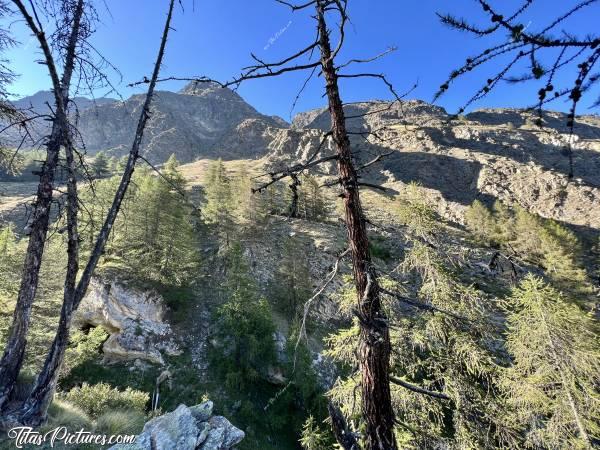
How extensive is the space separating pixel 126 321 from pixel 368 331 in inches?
897

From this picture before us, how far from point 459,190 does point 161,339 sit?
86.0 meters

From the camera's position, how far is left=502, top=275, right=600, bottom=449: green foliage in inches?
337

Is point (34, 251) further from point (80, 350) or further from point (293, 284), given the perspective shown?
point (293, 284)

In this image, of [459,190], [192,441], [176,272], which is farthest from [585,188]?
[192,441]

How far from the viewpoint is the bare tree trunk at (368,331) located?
2.71m

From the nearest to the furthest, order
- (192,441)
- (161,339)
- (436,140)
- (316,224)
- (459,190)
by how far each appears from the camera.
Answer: (192,441) < (161,339) < (316,224) < (459,190) < (436,140)

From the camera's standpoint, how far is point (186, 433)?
25.5 feet

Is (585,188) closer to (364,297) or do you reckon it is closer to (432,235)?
(432,235)

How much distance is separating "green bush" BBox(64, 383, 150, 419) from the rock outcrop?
2952 millimetres

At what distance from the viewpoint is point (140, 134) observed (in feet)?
18.8

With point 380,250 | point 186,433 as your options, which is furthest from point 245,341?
point 380,250

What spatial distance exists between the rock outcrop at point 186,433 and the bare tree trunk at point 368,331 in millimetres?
6337

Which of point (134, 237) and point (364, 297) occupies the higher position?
point (364, 297)

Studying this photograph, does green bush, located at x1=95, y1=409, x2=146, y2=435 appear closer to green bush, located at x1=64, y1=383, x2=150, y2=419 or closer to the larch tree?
green bush, located at x1=64, y1=383, x2=150, y2=419
